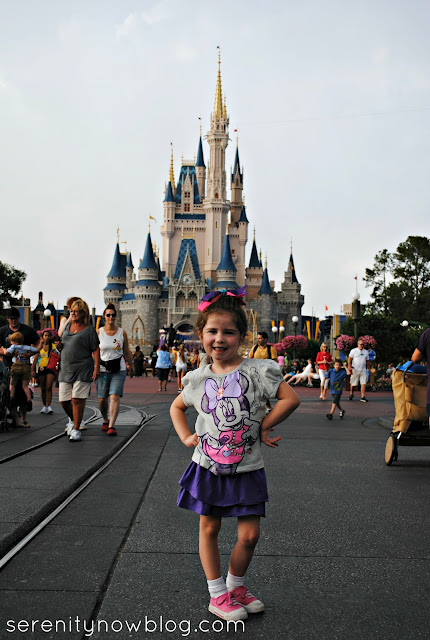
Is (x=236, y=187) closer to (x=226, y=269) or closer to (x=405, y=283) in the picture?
(x=226, y=269)

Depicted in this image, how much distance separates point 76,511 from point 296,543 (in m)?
1.44

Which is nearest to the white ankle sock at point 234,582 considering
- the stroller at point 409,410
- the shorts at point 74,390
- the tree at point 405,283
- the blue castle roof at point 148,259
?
the stroller at point 409,410

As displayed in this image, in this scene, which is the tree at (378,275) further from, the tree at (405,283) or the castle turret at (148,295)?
the castle turret at (148,295)

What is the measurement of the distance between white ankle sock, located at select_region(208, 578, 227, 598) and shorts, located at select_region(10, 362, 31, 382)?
6.91m

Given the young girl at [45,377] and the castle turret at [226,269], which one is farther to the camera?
the castle turret at [226,269]

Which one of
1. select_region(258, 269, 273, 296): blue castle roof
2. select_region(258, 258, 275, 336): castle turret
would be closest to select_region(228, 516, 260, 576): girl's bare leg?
select_region(258, 258, 275, 336): castle turret

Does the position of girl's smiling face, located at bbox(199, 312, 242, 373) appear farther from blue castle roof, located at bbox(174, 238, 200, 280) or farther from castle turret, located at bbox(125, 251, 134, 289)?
castle turret, located at bbox(125, 251, 134, 289)

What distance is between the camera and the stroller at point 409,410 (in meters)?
6.67

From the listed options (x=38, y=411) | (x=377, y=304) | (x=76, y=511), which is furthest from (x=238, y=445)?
(x=377, y=304)

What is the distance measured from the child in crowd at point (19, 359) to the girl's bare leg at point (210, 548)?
6.54 meters

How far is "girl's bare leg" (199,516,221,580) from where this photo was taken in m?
2.92

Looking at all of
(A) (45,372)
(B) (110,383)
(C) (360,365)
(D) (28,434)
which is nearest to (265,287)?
(C) (360,365)

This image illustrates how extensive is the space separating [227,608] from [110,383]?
622 centimetres

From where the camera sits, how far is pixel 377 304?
58.8 metres
